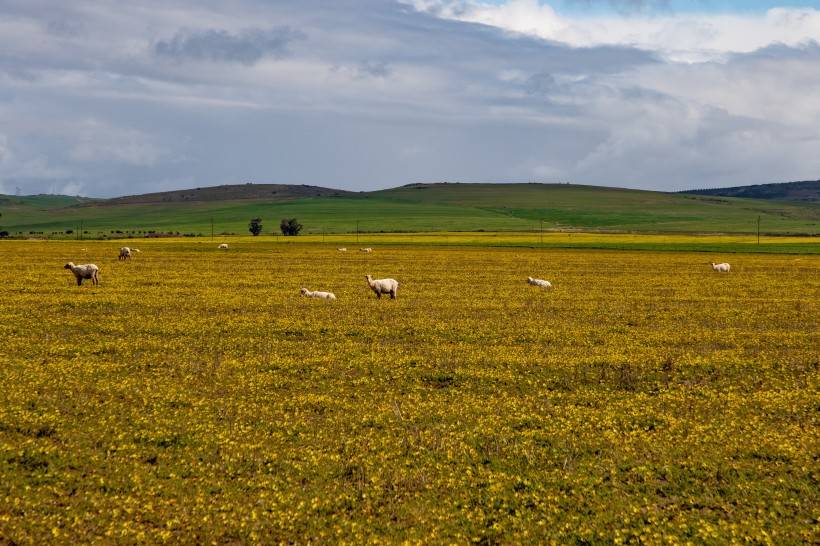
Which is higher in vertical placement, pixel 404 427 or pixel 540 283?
pixel 540 283

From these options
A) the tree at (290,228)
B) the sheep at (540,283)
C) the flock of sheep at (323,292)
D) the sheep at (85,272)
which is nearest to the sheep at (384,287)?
the flock of sheep at (323,292)

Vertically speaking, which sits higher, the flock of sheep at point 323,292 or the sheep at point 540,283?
the flock of sheep at point 323,292

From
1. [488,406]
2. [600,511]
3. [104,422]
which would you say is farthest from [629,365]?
[104,422]

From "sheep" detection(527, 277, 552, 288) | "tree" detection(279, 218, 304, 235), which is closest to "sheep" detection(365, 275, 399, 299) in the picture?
"sheep" detection(527, 277, 552, 288)

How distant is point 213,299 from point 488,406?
22694 millimetres

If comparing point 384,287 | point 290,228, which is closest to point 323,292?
point 384,287

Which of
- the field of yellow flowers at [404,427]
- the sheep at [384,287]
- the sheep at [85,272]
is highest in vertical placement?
the sheep at [85,272]

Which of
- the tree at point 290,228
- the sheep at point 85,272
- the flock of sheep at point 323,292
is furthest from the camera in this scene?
the tree at point 290,228

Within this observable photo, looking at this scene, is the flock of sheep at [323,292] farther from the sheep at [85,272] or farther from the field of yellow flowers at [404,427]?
the field of yellow flowers at [404,427]

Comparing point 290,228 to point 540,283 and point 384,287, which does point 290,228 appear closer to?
point 540,283

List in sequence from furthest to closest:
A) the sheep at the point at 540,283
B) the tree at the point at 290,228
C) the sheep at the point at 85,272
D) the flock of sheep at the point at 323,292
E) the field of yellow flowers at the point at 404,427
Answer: the tree at the point at 290,228, the sheep at the point at 540,283, the sheep at the point at 85,272, the flock of sheep at the point at 323,292, the field of yellow flowers at the point at 404,427

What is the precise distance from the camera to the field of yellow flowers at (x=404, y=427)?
10.9m

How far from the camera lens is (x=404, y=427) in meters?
15.2

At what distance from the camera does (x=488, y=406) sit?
16.9 metres
